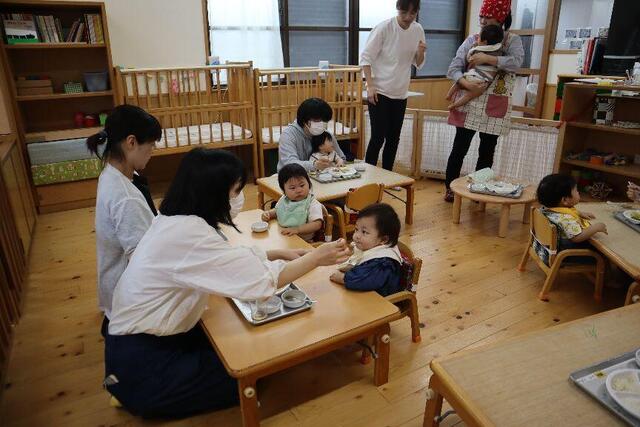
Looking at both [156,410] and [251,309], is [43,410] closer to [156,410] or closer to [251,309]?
[156,410]

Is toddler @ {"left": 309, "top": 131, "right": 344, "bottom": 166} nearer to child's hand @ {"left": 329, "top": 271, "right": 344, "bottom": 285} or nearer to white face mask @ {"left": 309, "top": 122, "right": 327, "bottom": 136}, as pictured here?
white face mask @ {"left": 309, "top": 122, "right": 327, "bottom": 136}

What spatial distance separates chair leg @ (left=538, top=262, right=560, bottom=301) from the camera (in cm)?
256

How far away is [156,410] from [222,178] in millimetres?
944

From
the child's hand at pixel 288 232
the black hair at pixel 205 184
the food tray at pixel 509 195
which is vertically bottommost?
the food tray at pixel 509 195

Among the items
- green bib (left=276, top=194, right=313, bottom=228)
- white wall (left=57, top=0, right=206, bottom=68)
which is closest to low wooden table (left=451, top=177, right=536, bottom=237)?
green bib (left=276, top=194, right=313, bottom=228)

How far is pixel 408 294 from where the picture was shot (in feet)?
6.59

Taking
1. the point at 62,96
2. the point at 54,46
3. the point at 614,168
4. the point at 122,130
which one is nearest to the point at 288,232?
the point at 122,130

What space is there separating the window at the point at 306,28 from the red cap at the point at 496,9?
2.53 meters

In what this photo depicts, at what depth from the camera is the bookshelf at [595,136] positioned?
4.05 m

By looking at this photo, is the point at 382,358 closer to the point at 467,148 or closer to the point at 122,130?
the point at 122,130

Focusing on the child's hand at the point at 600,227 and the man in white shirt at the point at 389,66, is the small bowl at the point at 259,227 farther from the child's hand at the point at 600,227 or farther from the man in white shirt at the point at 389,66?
the man in white shirt at the point at 389,66

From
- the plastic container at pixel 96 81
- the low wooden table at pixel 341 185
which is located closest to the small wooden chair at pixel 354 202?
the low wooden table at pixel 341 185

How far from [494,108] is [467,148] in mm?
416

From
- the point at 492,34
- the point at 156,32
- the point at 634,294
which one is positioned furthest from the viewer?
the point at 156,32
